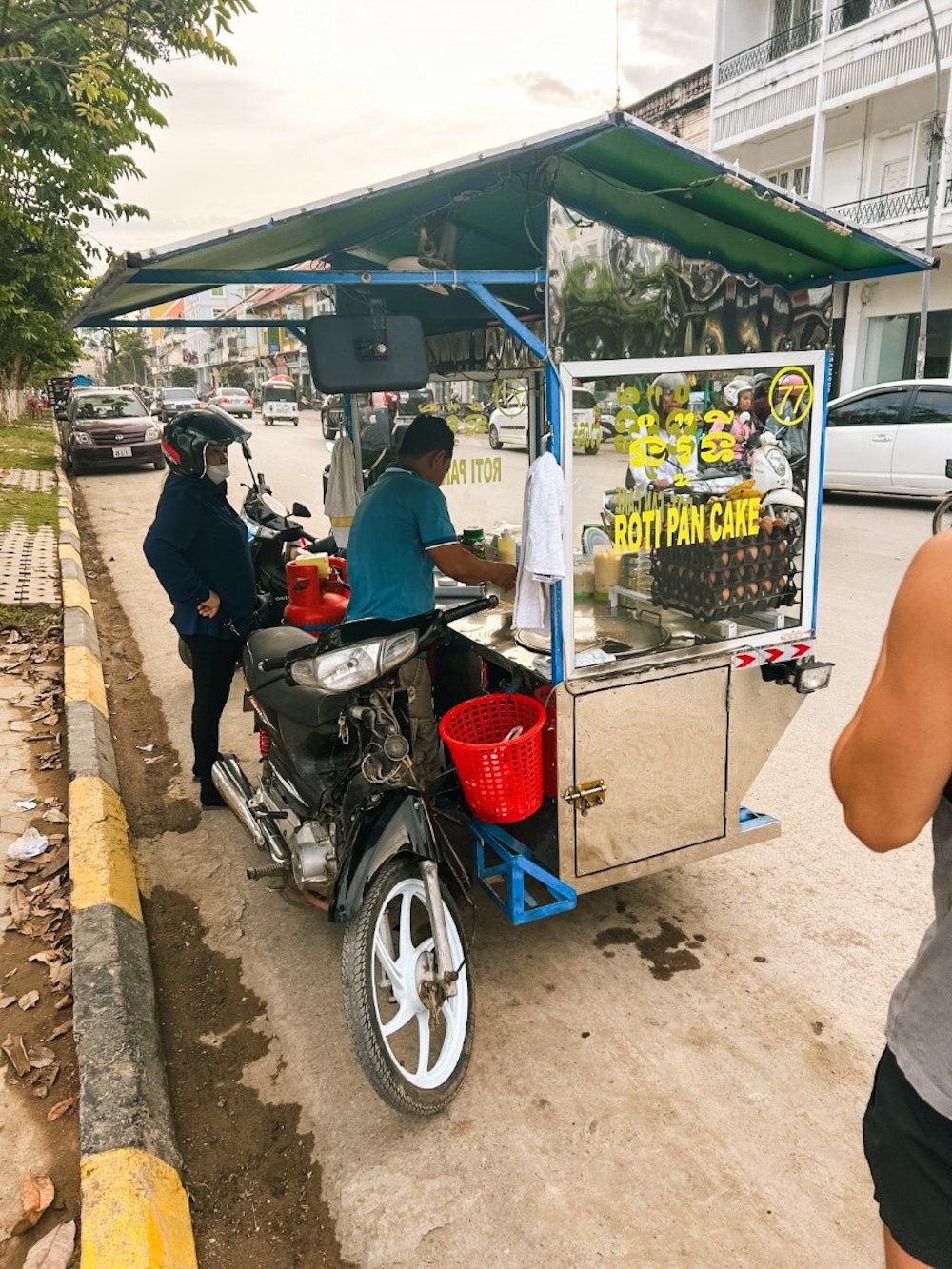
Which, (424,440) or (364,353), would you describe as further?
(424,440)

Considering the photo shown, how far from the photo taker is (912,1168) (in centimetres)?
125

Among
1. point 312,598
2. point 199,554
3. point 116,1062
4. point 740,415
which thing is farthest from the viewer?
point 312,598

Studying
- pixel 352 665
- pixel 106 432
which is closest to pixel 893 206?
pixel 106 432

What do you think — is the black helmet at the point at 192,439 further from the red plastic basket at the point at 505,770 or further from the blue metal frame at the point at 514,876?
the blue metal frame at the point at 514,876

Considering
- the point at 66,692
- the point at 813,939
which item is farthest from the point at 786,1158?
the point at 66,692

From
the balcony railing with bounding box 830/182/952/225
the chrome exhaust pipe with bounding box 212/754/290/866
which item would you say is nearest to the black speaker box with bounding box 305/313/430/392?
the chrome exhaust pipe with bounding box 212/754/290/866

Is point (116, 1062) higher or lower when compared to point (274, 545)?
lower

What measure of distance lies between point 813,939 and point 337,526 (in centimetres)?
371

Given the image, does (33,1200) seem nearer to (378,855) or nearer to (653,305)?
(378,855)

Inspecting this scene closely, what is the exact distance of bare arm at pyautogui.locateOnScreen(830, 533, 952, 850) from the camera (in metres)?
1.05

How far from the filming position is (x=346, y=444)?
516cm

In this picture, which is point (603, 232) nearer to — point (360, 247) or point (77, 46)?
point (360, 247)

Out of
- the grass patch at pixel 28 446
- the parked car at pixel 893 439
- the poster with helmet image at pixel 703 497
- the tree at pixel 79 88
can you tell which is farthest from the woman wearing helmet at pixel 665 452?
the grass patch at pixel 28 446

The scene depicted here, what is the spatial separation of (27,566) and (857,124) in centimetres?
2020
